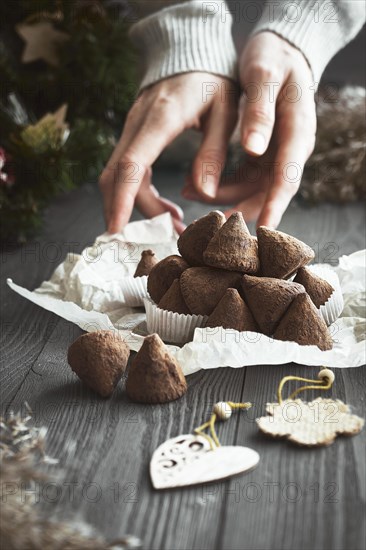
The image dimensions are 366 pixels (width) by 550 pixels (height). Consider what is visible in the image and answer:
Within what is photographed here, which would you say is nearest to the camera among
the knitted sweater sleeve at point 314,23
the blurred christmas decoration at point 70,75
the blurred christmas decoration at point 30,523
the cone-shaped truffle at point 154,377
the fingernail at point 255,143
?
the blurred christmas decoration at point 30,523

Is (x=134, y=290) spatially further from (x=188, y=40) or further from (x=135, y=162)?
(x=188, y=40)

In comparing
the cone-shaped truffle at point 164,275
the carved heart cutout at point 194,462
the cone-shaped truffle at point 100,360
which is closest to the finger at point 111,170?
the cone-shaped truffle at point 164,275

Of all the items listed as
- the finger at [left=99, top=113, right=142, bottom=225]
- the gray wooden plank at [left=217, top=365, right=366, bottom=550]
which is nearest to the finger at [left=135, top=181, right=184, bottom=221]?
the finger at [left=99, top=113, right=142, bottom=225]

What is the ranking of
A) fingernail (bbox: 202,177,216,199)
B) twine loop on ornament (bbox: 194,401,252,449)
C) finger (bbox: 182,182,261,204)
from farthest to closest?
1. finger (bbox: 182,182,261,204)
2. fingernail (bbox: 202,177,216,199)
3. twine loop on ornament (bbox: 194,401,252,449)

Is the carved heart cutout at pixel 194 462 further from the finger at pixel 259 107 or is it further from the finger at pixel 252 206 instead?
the finger at pixel 252 206

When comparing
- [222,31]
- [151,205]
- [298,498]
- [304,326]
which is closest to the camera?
[298,498]

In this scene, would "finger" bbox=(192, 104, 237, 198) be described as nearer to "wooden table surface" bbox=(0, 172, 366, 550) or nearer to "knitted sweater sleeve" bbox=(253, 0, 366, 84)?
"knitted sweater sleeve" bbox=(253, 0, 366, 84)

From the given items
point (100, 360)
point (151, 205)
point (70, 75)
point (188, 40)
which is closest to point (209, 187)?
point (151, 205)
